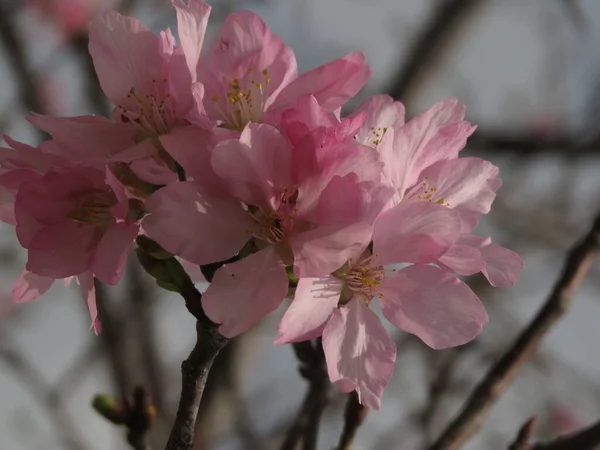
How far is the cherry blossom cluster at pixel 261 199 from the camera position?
1.74 feet

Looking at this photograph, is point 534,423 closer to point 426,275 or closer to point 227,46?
point 426,275

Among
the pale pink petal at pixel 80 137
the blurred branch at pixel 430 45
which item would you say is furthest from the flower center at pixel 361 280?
the blurred branch at pixel 430 45

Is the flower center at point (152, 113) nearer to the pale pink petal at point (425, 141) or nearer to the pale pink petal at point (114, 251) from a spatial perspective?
the pale pink petal at point (114, 251)

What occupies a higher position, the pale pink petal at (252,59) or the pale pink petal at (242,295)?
the pale pink petal at (252,59)

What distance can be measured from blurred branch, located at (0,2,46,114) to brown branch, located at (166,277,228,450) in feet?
6.43

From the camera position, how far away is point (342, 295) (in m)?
0.61

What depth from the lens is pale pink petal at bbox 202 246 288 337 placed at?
20.4 inches

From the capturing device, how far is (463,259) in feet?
1.88

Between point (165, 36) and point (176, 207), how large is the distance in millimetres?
208

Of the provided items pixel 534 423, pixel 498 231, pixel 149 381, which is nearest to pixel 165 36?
pixel 534 423

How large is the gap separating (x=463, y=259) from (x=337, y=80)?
21cm

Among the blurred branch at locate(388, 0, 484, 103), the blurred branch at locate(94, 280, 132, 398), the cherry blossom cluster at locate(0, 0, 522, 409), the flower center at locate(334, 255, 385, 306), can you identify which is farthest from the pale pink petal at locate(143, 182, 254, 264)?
the blurred branch at locate(388, 0, 484, 103)

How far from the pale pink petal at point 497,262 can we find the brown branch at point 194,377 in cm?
26

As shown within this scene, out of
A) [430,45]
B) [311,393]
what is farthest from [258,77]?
[430,45]
